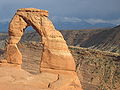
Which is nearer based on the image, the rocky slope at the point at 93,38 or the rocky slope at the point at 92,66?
the rocky slope at the point at 92,66

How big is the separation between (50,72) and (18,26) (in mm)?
3688

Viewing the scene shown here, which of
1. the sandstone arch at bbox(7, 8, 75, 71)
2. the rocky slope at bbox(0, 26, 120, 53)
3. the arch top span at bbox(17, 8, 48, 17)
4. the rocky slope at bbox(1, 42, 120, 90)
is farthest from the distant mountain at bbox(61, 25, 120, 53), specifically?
the sandstone arch at bbox(7, 8, 75, 71)

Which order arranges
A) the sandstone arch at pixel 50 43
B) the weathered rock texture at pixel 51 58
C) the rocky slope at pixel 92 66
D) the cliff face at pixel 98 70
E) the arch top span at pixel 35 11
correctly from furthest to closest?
the rocky slope at pixel 92 66 → the cliff face at pixel 98 70 → the arch top span at pixel 35 11 → the sandstone arch at pixel 50 43 → the weathered rock texture at pixel 51 58

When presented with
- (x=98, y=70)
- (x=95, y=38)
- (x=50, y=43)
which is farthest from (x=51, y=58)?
(x=95, y=38)

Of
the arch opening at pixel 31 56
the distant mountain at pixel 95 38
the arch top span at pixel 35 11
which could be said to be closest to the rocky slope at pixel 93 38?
the distant mountain at pixel 95 38

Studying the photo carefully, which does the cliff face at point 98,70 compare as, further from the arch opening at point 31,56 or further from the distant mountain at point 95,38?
the distant mountain at point 95,38

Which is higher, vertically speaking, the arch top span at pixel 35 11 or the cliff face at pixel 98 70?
the arch top span at pixel 35 11

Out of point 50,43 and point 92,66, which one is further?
point 92,66

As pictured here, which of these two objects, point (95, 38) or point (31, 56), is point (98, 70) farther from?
point (95, 38)

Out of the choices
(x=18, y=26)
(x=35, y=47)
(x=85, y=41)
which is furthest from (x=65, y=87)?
(x=85, y=41)

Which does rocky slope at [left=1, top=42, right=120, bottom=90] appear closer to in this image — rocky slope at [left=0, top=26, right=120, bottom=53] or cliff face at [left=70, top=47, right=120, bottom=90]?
cliff face at [left=70, top=47, right=120, bottom=90]

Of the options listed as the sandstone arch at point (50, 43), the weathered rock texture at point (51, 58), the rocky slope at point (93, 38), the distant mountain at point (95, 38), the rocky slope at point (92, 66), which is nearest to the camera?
A: the weathered rock texture at point (51, 58)

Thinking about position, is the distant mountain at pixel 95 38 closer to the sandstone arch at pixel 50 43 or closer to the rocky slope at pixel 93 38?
the rocky slope at pixel 93 38

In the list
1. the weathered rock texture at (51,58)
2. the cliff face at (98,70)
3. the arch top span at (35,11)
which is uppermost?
the arch top span at (35,11)
